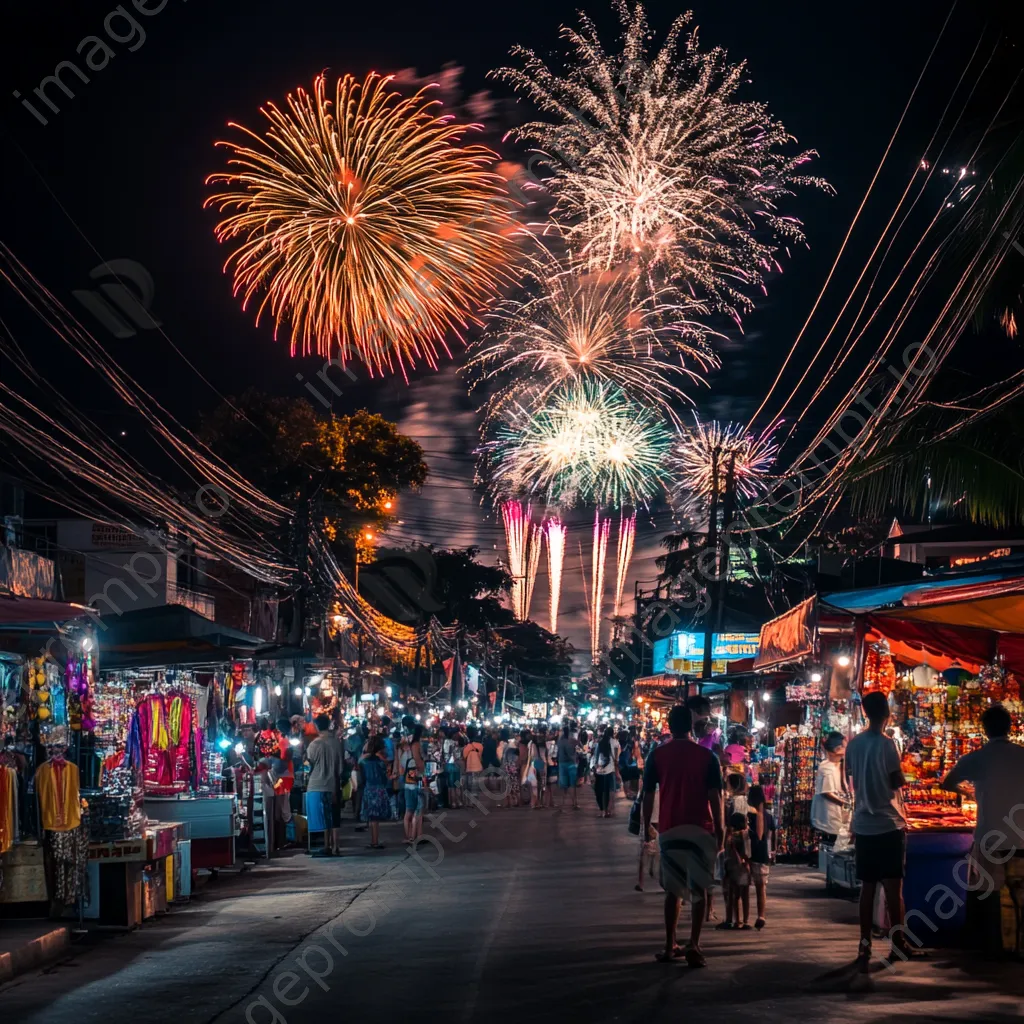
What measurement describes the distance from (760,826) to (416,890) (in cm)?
463

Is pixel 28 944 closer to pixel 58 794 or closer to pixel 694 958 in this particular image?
pixel 58 794

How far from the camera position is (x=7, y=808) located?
12.0 m

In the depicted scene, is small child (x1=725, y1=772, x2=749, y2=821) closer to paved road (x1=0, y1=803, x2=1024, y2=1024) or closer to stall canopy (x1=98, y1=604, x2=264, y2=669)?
paved road (x1=0, y1=803, x2=1024, y2=1024)

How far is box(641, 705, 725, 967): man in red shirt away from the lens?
33.0 feet

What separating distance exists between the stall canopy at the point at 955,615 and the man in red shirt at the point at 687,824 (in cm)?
252

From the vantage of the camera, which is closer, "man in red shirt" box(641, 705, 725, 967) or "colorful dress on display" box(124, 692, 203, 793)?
"man in red shirt" box(641, 705, 725, 967)

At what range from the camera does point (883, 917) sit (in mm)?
11539

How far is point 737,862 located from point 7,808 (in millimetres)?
6349

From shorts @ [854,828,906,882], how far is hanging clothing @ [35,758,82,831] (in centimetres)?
687

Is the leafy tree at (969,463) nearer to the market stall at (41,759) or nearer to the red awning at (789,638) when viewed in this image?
the red awning at (789,638)

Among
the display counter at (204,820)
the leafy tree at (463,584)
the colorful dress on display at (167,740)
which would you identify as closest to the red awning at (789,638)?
the display counter at (204,820)

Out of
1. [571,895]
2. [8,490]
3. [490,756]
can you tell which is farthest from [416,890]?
[490,756]

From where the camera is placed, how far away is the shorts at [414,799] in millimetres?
21812

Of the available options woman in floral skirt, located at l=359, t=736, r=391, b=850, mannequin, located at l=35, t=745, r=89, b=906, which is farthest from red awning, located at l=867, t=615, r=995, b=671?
woman in floral skirt, located at l=359, t=736, r=391, b=850
